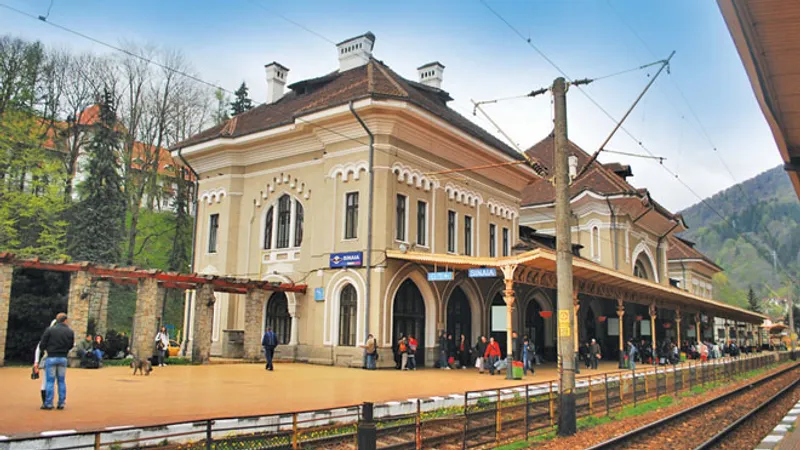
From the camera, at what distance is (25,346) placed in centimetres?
1984

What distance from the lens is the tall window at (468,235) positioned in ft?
86.8

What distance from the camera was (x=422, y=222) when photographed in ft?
78.8

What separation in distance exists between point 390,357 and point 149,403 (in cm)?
1094

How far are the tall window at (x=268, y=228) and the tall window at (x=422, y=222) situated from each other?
6.05 metres

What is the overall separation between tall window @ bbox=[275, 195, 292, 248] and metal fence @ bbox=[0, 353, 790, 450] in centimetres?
1383

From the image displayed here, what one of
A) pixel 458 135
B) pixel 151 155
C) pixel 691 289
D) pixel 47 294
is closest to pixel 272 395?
pixel 47 294

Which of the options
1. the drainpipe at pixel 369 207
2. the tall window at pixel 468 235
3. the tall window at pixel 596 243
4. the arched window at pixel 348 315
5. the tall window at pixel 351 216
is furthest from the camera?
the tall window at pixel 596 243

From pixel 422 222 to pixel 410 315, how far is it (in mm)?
3526

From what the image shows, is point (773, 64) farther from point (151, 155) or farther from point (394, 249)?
point (151, 155)

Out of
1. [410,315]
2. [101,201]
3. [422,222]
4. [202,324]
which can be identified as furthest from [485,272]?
[101,201]

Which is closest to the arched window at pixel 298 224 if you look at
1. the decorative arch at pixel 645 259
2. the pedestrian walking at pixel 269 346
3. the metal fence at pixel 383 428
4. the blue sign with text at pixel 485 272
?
the pedestrian walking at pixel 269 346

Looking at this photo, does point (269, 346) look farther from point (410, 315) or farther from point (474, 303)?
point (474, 303)

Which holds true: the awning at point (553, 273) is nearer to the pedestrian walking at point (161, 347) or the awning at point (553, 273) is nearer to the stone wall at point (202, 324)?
the stone wall at point (202, 324)

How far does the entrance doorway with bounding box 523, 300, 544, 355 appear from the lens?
3016 centimetres
